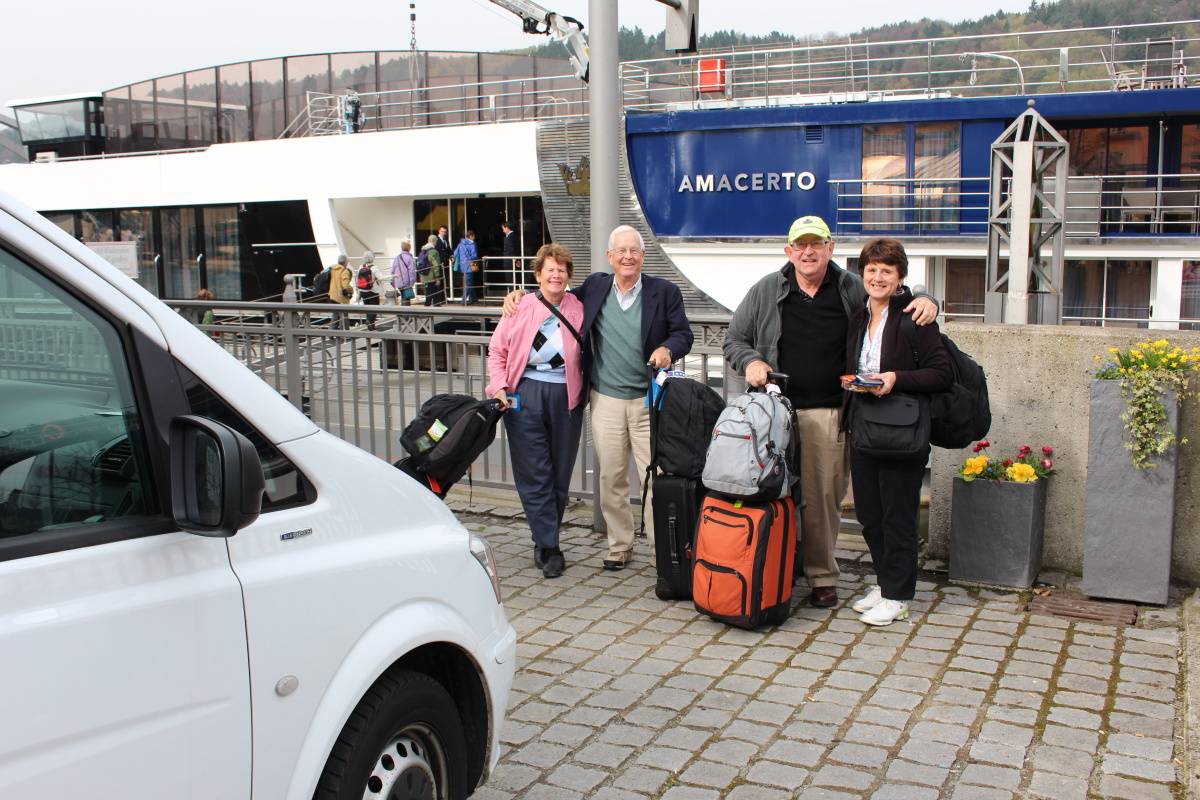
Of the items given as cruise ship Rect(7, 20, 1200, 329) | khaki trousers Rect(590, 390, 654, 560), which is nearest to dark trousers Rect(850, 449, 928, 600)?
khaki trousers Rect(590, 390, 654, 560)

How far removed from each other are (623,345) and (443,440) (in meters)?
1.23

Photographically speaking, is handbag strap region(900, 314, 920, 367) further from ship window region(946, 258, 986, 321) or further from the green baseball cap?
ship window region(946, 258, 986, 321)

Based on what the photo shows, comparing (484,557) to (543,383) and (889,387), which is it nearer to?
(889,387)

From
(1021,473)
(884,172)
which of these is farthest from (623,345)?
(884,172)

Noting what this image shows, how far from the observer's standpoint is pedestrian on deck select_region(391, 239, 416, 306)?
86.9 ft

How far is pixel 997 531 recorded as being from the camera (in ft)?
19.7

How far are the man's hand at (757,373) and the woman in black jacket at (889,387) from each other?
0.39m

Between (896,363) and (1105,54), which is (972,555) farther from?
(1105,54)

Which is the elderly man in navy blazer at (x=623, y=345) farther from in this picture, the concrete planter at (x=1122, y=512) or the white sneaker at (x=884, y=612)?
the concrete planter at (x=1122, y=512)

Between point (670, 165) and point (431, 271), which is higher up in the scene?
point (670, 165)

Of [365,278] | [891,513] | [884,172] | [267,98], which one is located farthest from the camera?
[267,98]

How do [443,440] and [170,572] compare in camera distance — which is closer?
[170,572]

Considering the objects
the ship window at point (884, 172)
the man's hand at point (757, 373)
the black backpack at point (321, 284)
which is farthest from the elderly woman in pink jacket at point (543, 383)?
the black backpack at point (321, 284)

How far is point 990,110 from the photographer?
18.7 m
